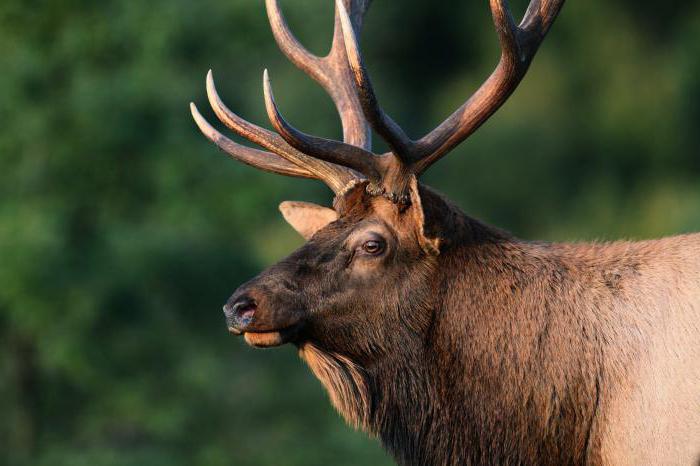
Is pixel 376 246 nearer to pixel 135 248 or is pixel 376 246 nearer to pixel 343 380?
pixel 343 380

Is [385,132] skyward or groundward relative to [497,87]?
groundward

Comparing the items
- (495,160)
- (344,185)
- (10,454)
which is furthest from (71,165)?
(495,160)

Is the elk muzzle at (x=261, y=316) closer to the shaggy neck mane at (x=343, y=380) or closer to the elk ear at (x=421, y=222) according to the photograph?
the shaggy neck mane at (x=343, y=380)

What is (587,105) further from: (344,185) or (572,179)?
(344,185)

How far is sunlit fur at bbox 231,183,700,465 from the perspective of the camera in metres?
7.24

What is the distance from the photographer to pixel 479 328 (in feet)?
24.7

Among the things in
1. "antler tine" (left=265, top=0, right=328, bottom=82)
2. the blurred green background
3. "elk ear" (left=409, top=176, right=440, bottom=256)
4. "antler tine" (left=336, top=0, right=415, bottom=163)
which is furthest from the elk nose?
the blurred green background

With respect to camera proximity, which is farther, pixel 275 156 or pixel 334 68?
pixel 334 68

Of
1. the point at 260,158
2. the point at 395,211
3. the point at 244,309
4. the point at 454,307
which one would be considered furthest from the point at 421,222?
the point at 260,158

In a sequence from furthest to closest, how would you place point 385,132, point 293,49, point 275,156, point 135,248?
1. point 135,248
2. point 293,49
3. point 275,156
4. point 385,132

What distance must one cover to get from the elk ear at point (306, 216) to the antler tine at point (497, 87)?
28.1 inches

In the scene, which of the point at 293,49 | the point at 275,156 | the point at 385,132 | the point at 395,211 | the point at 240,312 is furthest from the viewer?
the point at 293,49

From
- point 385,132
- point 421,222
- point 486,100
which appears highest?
point 486,100

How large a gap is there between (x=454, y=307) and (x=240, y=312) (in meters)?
1.07
